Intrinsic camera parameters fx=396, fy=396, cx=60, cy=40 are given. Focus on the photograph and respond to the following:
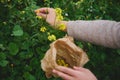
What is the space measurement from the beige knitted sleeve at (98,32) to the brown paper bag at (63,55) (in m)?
0.07

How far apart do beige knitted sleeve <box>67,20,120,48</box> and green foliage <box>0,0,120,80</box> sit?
0.15m

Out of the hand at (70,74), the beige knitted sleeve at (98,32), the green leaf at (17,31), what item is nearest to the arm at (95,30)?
the beige knitted sleeve at (98,32)

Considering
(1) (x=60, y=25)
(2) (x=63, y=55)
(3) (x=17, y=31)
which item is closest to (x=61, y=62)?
(2) (x=63, y=55)

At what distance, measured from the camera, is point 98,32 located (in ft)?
6.78

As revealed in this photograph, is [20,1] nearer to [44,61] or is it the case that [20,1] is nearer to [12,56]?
[12,56]

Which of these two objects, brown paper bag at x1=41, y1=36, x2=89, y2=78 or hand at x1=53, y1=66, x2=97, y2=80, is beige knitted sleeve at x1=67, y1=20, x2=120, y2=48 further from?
hand at x1=53, y1=66, x2=97, y2=80

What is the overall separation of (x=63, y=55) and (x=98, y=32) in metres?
0.22

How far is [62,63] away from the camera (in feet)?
6.68

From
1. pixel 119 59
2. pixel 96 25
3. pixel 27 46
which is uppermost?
pixel 96 25

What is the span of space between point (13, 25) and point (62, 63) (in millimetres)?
457

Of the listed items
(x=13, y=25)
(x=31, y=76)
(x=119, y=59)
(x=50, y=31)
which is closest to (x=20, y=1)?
(x=13, y=25)

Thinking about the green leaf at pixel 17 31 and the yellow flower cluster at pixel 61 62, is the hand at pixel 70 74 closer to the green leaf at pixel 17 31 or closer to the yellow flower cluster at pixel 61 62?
the yellow flower cluster at pixel 61 62

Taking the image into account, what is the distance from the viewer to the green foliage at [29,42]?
222 centimetres

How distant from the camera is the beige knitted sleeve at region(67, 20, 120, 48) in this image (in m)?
2.01
